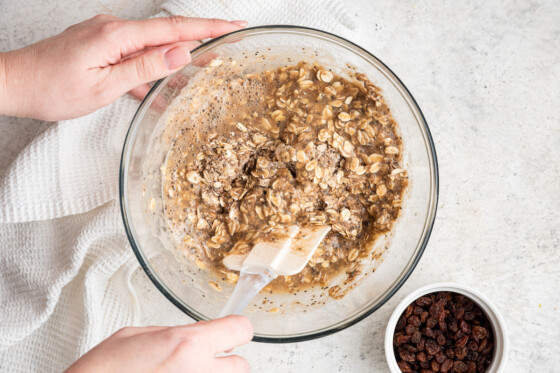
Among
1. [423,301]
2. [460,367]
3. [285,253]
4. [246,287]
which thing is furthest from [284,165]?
[460,367]

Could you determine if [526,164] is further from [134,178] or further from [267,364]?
[134,178]

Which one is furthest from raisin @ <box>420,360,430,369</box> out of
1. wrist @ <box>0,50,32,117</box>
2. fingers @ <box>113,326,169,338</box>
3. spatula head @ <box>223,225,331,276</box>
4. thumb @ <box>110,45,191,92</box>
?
wrist @ <box>0,50,32,117</box>

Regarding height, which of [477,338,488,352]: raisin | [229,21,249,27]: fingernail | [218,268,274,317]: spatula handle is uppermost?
[229,21,249,27]: fingernail

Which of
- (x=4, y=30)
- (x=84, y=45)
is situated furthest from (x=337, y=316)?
(x=4, y=30)

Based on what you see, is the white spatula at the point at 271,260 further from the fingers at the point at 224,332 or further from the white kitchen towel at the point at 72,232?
the white kitchen towel at the point at 72,232

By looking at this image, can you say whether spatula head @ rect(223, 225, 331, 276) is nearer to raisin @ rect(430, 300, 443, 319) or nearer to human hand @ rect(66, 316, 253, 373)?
human hand @ rect(66, 316, 253, 373)

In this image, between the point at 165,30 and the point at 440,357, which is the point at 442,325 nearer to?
→ the point at 440,357

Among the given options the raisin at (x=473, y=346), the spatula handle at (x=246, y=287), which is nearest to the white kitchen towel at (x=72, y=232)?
the spatula handle at (x=246, y=287)
